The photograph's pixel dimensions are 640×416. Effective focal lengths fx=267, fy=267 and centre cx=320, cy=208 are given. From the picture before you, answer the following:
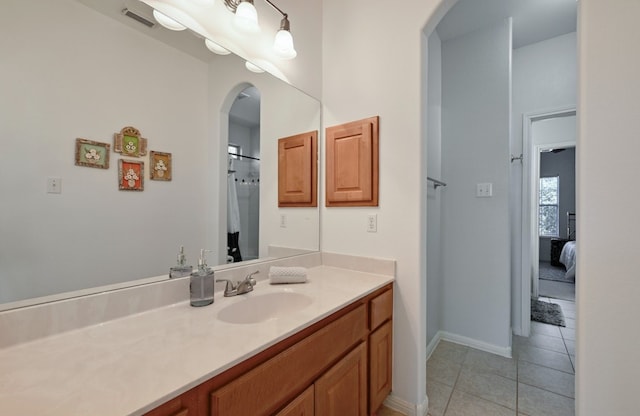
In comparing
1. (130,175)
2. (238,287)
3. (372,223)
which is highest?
(130,175)

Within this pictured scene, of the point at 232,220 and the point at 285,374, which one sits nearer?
the point at 285,374

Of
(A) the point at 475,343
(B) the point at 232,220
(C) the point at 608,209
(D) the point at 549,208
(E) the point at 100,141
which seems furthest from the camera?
(D) the point at 549,208

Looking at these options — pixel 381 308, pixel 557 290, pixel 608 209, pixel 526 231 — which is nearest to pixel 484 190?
pixel 526 231

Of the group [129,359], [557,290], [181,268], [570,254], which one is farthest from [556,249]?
[129,359]

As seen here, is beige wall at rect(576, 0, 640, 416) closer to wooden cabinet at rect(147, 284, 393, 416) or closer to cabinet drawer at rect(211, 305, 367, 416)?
wooden cabinet at rect(147, 284, 393, 416)

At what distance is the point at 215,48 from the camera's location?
1.29 meters

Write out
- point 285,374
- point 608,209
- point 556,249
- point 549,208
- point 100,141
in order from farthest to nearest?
point 549,208 < point 556,249 < point 608,209 < point 100,141 < point 285,374

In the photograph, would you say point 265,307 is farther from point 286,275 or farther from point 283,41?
point 283,41

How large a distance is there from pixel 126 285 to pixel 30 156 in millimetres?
511

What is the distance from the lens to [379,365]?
1411mm

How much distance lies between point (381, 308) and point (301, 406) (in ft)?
2.17

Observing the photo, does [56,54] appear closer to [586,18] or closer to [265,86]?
[265,86]

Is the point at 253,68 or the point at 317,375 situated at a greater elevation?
the point at 253,68

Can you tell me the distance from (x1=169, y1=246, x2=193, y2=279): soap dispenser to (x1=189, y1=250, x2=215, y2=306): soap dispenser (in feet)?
0.25
